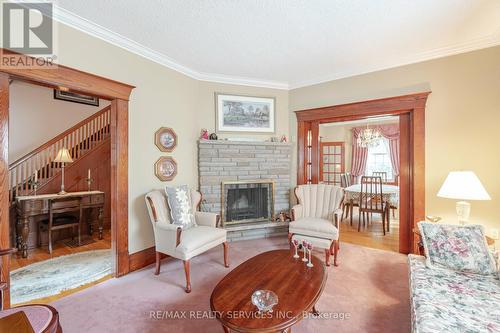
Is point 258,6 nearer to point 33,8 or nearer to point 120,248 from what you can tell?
point 33,8

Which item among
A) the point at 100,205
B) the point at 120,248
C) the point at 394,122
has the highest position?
the point at 394,122

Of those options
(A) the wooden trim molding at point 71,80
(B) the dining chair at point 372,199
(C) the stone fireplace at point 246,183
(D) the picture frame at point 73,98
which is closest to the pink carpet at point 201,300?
(C) the stone fireplace at point 246,183

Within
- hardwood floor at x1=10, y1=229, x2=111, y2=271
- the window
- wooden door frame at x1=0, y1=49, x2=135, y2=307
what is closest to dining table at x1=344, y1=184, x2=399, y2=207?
the window

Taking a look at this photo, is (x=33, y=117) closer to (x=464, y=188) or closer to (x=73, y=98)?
(x=73, y=98)

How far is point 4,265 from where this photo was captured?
1877 millimetres

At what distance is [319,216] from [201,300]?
2083 millimetres

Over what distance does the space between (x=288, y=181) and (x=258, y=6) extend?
109 inches

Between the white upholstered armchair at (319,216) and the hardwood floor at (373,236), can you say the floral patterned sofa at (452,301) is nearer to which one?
the white upholstered armchair at (319,216)

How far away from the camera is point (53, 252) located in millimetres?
3273

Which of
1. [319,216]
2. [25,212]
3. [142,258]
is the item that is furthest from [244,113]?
[25,212]

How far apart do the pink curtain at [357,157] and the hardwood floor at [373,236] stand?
2.02 m

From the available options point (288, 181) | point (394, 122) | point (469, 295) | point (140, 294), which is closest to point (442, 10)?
point (469, 295)

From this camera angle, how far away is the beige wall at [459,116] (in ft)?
8.73

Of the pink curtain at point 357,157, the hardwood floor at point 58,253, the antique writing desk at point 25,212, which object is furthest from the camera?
the pink curtain at point 357,157
